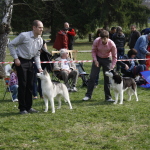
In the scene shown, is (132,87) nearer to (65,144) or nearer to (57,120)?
(57,120)

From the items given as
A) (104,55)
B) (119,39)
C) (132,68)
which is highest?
(119,39)

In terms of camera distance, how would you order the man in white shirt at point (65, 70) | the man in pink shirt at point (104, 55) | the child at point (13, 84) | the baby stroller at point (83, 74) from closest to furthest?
the man in pink shirt at point (104, 55) → the child at point (13, 84) → the man in white shirt at point (65, 70) → the baby stroller at point (83, 74)

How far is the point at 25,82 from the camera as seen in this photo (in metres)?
7.03

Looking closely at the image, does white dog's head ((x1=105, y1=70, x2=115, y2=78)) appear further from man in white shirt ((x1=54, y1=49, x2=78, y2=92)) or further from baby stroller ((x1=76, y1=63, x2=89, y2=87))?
baby stroller ((x1=76, y1=63, x2=89, y2=87))

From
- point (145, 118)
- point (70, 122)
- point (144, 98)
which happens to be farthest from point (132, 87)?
point (70, 122)

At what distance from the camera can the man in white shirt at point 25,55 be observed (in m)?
6.63

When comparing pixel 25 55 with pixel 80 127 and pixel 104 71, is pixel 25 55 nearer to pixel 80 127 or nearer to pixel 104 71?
pixel 80 127

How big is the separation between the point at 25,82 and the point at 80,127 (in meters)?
1.66

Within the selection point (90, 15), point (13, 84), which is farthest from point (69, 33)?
point (90, 15)

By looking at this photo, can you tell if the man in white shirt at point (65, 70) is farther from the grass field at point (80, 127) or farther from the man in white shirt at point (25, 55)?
the man in white shirt at point (25, 55)

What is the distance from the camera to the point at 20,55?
6.82 m

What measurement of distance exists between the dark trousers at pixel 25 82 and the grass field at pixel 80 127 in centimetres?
30

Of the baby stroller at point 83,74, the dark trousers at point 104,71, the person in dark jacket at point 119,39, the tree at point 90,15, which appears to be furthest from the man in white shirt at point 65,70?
the tree at point 90,15

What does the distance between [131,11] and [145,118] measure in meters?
31.1
